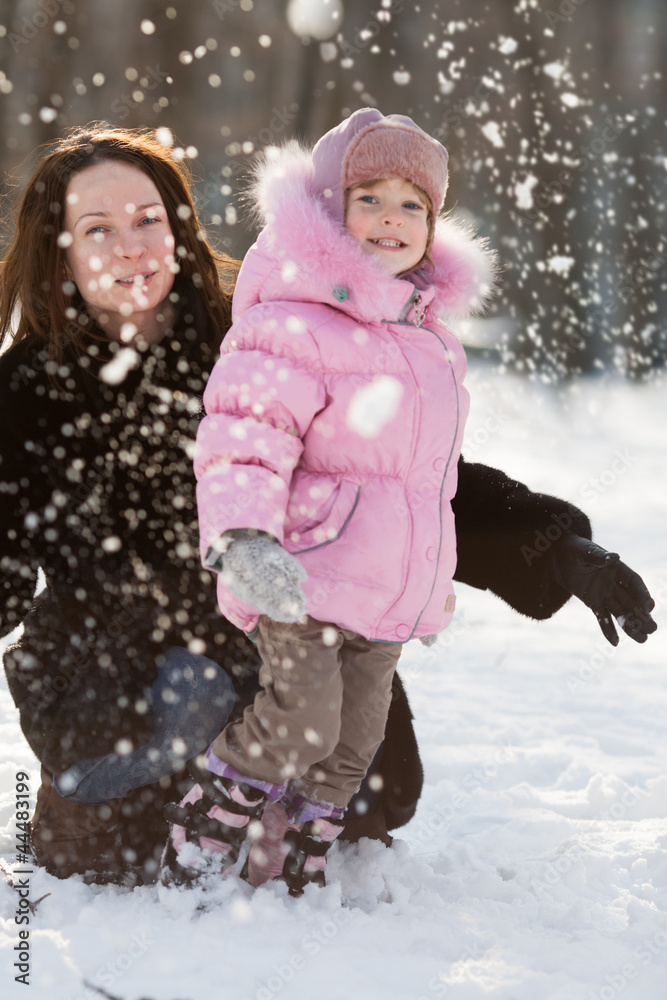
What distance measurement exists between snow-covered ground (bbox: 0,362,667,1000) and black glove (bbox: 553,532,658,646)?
60 cm

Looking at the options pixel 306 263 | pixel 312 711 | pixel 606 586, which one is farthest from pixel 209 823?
pixel 306 263

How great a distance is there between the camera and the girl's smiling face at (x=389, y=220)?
1797 mm

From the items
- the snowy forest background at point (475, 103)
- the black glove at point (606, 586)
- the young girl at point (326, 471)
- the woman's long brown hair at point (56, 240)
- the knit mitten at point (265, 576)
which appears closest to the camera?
the knit mitten at point (265, 576)

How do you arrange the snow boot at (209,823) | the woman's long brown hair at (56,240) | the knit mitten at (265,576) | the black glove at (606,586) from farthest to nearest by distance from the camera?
the woman's long brown hair at (56,240) → the black glove at (606,586) → the snow boot at (209,823) → the knit mitten at (265,576)

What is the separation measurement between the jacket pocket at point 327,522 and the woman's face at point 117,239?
2.24ft

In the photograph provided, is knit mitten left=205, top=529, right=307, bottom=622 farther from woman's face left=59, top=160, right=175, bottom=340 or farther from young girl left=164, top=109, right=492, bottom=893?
woman's face left=59, top=160, right=175, bottom=340

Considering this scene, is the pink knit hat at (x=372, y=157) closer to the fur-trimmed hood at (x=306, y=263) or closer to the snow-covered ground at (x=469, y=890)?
the fur-trimmed hood at (x=306, y=263)

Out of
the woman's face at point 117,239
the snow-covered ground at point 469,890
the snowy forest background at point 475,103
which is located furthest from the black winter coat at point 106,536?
the snowy forest background at point 475,103

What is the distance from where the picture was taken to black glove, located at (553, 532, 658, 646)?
1846 mm

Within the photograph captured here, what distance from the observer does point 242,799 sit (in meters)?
1.71

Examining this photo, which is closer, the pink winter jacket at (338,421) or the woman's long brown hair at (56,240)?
the pink winter jacket at (338,421)

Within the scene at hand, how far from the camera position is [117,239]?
1.95m

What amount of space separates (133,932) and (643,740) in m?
1.93

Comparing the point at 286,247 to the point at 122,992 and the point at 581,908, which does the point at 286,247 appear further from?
the point at 581,908
